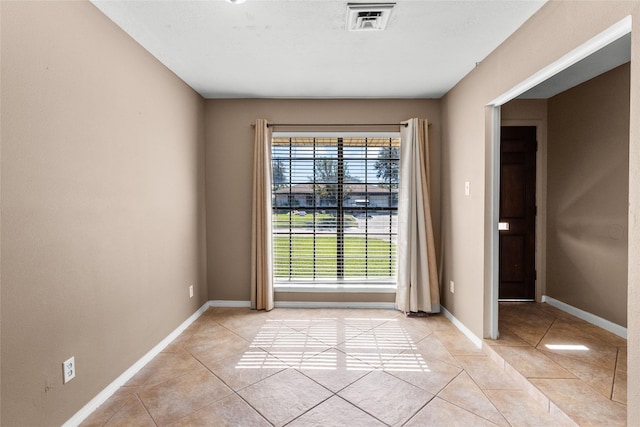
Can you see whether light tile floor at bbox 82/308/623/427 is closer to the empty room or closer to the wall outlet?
the empty room

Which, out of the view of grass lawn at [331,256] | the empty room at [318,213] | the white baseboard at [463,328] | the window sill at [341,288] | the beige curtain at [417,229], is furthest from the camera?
the view of grass lawn at [331,256]

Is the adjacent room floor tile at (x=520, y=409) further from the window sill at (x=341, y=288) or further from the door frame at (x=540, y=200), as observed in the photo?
the door frame at (x=540, y=200)

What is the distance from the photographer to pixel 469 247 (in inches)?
119

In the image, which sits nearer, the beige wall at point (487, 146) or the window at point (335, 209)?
the beige wall at point (487, 146)

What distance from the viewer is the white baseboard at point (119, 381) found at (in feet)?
6.15

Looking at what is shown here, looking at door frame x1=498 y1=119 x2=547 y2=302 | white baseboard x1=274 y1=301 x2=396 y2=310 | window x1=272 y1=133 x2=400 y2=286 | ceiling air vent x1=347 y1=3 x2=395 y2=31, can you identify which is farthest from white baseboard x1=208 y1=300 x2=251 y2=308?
door frame x1=498 y1=119 x2=547 y2=302

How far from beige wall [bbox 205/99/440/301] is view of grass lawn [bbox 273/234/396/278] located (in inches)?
19.2

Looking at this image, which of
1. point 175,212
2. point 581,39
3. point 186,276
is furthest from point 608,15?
point 186,276

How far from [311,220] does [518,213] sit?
98.4 inches

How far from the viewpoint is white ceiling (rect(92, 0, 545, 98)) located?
2006mm

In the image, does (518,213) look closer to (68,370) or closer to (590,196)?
(590,196)

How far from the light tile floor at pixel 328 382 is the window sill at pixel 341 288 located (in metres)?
0.57

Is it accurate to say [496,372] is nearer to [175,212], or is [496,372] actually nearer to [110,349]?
[110,349]

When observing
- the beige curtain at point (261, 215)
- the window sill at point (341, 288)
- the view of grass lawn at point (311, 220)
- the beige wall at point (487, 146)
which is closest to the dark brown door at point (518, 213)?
the beige wall at point (487, 146)
